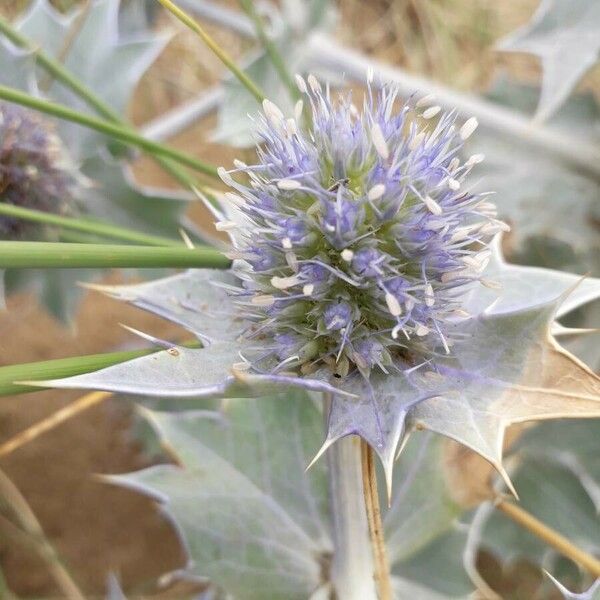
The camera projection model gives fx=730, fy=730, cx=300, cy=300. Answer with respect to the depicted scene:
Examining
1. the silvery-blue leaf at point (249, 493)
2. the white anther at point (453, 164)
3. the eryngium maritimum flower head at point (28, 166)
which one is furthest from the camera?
the eryngium maritimum flower head at point (28, 166)

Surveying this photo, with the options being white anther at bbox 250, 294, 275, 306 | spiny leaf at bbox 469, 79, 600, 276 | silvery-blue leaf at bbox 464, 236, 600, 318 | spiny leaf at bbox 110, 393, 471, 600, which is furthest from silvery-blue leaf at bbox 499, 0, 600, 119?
white anther at bbox 250, 294, 275, 306

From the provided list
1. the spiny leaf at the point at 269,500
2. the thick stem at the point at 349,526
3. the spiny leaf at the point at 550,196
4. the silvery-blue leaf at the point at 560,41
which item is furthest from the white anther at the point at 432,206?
the spiny leaf at the point at 550,196

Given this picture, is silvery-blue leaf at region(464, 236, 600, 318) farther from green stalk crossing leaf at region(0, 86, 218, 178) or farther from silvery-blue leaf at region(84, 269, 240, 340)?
green stalk crossing leaf at region(0, 86, 218, 178)

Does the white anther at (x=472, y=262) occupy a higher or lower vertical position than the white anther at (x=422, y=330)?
higher

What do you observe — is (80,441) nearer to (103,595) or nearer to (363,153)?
(103,595)

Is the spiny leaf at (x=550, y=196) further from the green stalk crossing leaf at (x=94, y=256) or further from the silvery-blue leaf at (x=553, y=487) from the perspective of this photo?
the green stalk crossing leaf at (x=94, y=256)

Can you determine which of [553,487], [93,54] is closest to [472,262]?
[553,487]

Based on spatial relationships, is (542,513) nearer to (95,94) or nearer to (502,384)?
(502,384)
